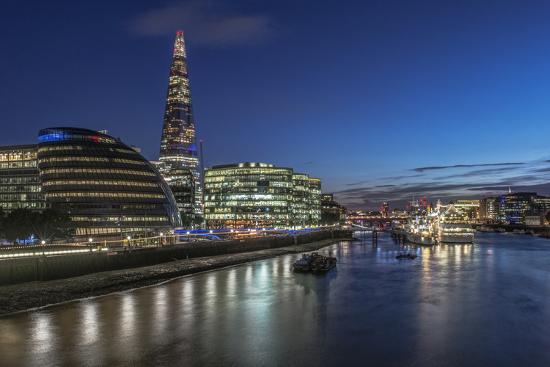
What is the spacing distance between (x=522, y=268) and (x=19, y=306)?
2644 inches

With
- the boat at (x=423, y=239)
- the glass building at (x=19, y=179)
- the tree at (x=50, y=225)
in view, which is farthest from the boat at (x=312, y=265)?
the glass building at (x=19, y=179)

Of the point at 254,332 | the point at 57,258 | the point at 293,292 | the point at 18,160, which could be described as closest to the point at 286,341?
the point at 254,332

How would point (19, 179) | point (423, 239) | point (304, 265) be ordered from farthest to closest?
point (19, 179) < point (423, 239) < point (304, 265)

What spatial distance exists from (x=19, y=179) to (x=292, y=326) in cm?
13691

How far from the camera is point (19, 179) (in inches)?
5758

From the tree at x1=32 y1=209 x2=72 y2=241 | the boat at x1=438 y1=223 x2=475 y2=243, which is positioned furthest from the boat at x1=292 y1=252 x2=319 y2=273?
the boat at x1=438 y1=223 x2=475 y2=243

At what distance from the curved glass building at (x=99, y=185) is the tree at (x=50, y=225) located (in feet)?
81.3

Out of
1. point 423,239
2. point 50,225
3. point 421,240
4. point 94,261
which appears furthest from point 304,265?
point 421,240

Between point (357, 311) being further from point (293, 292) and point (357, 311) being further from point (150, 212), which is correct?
point (150, 212)

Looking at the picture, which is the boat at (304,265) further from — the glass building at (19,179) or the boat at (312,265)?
the glass building at (19,179)

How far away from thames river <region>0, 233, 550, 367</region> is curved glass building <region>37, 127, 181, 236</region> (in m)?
78.4

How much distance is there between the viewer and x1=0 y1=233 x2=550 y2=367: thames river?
25.8 meters

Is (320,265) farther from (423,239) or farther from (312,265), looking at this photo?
(423,239)

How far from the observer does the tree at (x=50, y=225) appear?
85.8 meters
